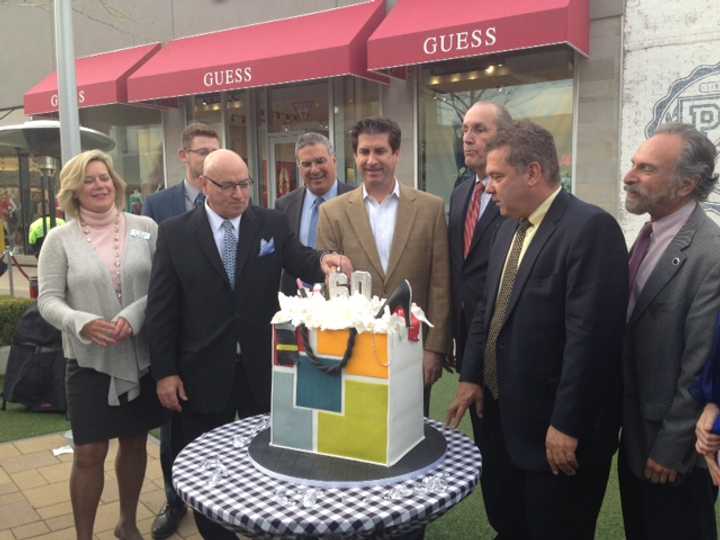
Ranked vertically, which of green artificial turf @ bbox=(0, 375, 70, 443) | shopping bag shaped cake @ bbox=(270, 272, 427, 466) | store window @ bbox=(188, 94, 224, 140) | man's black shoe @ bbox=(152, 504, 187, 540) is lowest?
green artificial turf @ bbox=(0, 375, 70, 443)

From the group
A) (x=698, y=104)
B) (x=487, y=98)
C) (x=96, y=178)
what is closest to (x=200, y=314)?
(x=96, y=178)

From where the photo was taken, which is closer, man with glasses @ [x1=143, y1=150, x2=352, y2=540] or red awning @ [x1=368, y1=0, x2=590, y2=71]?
man with glasses @ [x1=143, y1=150, x2=352, y2=540]

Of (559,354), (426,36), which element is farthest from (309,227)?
(426,36)

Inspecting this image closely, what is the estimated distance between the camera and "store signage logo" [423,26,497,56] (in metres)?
6.86

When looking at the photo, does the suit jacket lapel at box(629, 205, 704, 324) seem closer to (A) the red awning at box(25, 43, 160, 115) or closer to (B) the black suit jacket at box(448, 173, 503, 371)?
Result: (B) the black suit jacket at box(448, 173, 503, 371)

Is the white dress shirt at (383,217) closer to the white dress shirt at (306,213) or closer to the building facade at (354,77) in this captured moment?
the white dress shirt at (306,213)

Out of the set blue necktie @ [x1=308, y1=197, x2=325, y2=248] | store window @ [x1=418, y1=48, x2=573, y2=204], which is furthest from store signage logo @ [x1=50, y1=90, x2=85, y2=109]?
blue necktie @ [x1=308, y1=197, x2=325, y2=248]

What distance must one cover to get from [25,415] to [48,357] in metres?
0.53

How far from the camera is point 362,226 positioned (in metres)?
3.07

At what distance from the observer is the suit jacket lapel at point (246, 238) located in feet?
8.66

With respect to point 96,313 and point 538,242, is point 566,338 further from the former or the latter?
point 96,313

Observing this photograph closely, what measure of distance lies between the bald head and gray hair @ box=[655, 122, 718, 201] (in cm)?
158

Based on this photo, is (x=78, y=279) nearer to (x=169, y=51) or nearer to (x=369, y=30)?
(x=369, y=30)

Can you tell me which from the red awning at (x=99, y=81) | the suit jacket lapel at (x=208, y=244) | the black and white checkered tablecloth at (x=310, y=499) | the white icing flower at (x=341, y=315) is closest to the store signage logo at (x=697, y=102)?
the suit jacket lapel at (x=208, y=244)
